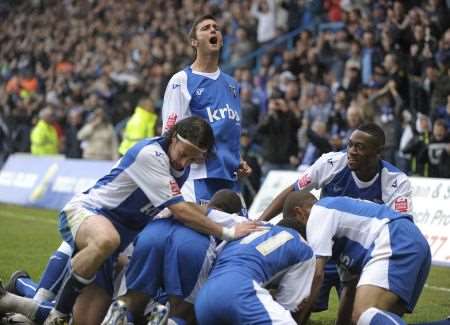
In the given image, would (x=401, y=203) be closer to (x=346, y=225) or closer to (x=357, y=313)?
(x=346, y=225)

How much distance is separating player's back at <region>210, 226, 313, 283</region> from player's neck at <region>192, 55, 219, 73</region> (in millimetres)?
2325

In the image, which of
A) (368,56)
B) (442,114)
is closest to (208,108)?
(442,114)

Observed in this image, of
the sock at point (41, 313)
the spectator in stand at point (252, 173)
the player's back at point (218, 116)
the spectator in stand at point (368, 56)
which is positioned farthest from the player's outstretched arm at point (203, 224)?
the spectator in stand at point (368, 56)

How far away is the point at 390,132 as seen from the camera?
14.3 meters

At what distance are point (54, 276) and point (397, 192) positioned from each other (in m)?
2.75

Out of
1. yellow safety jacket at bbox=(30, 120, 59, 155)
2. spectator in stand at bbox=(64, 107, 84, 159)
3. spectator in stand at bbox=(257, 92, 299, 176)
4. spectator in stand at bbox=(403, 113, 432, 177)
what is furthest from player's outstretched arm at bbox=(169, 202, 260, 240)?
spectator in stand at bbox=(64, 107, 84, 159)

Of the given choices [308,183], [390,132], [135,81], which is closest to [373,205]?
[308,183]

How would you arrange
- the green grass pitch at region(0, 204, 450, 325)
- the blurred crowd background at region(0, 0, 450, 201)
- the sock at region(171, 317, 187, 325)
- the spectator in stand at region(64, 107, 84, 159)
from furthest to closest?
the spectator in stand at region(64, 107, 84, 159) → the blurred crowd background at region(0, 0, 450, 201) → the green grass pitch at region(0, 204, 450, 325) → the sock at region(171, 317, 187, 325)

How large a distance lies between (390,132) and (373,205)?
7.93 metres

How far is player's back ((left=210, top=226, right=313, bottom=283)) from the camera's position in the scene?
589 cm

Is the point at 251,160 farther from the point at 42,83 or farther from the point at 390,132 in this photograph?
the point at 42,83

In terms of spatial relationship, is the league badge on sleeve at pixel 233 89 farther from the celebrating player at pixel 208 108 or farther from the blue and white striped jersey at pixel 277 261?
the blue and white striped jersey at pixel 277 261

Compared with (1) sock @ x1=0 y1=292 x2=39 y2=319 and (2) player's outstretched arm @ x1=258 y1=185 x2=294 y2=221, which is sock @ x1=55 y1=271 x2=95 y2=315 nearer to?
(1) sock @ x1=0 y1=292 x2=39 y2=319

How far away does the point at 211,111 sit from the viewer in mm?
7957
